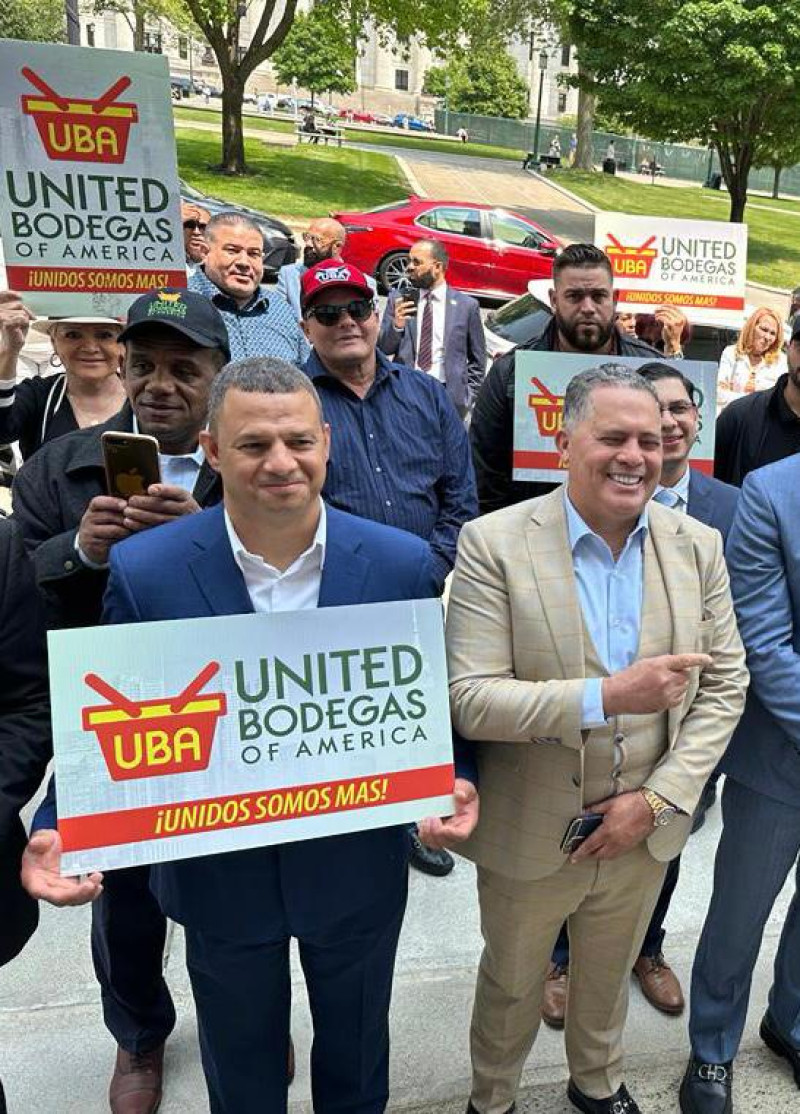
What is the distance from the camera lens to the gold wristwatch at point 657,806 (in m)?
2.12

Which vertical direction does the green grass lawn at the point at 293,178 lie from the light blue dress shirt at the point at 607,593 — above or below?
above

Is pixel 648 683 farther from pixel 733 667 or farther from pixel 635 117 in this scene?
pixel 635 117

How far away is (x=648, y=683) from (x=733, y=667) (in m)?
0.46

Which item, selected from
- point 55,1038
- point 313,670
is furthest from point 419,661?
point 55,1038

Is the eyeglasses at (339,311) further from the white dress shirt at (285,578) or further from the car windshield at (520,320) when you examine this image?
the car windshield at (520,320)

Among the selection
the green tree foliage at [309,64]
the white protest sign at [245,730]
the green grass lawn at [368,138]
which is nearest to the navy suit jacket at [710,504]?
the white protest sign at [245,730]

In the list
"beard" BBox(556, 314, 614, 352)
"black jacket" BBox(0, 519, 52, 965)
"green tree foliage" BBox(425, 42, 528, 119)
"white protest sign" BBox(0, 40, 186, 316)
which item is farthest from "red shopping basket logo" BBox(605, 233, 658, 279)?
"green tree foliage" BBox(425, 42, 528, 119)

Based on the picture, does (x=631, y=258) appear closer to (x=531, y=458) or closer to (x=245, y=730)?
(x=531, y=458)

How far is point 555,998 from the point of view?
114 inches

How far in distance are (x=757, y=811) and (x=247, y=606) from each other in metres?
1.59

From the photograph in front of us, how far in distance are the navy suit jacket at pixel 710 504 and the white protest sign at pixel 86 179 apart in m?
1.92

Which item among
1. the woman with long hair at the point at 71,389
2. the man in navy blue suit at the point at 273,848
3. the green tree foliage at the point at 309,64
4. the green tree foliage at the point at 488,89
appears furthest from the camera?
A: the green tree foliage at the point at 488,89

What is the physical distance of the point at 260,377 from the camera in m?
1.83

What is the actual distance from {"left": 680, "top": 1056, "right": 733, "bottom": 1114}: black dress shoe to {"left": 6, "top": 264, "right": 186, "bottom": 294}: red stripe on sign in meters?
3.01
